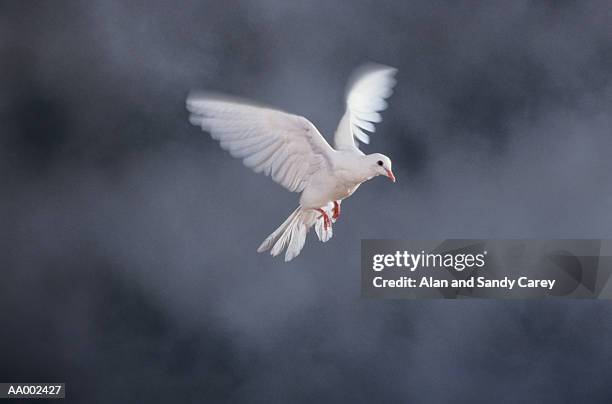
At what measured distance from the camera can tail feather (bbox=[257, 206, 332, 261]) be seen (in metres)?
4.73

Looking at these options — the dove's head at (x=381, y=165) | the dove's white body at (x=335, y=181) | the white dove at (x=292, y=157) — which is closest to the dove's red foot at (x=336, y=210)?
the white dove at (x=292, y=157)

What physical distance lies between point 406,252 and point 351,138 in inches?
27.4

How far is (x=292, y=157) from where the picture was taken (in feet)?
15.0

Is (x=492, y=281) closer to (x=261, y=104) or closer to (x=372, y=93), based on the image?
(x=372, y=93)

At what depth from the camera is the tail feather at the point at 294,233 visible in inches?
186

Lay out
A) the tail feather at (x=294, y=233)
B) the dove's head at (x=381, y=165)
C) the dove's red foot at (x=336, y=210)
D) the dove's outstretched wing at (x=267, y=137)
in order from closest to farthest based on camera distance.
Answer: the dove's outstretched wing at (x=267, y=137)
the dove's head at (x=381, y=165)
the tail feather at (x=294, y=233)
the dove's red foot at (x=336, y=210)

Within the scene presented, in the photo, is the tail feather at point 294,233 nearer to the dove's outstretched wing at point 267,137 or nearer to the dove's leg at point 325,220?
the dove's leg at point 325,220

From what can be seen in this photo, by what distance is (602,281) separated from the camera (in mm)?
5203

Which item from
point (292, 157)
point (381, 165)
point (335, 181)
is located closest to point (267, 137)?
point (292, 157)

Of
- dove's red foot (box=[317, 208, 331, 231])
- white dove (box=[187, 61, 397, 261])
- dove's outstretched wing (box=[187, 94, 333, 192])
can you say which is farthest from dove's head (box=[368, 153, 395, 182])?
dove's red foot (box=[317, 208, 331, 231])

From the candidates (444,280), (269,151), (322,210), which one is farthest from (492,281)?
(269,151)

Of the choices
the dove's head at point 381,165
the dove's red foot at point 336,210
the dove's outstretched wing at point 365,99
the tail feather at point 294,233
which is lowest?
the tail feather at point 294,233

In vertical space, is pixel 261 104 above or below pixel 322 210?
above

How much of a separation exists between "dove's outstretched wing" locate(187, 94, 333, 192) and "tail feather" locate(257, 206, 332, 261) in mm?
212
